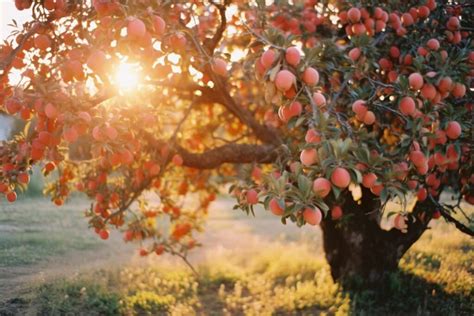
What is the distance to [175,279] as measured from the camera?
7082 millimetres

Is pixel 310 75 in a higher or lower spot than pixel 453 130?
higher

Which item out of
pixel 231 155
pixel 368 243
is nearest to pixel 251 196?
pixel 231 155

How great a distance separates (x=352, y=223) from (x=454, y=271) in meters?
1.26

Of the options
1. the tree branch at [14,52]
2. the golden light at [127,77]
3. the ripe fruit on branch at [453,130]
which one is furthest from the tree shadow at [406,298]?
the tree branch at [14,52]

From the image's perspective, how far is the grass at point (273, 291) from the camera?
5406 millimetres

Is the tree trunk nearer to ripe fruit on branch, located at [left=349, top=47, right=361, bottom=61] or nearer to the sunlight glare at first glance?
ripe fruit on branch, located at [left=349, top=47, right=361, bottom=61]

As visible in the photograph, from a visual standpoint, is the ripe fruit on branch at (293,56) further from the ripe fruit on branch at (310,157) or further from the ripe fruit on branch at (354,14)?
the ripe fruit on branch at (354,14)

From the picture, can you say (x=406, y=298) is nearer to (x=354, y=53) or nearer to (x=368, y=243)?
(x=368, y=243)

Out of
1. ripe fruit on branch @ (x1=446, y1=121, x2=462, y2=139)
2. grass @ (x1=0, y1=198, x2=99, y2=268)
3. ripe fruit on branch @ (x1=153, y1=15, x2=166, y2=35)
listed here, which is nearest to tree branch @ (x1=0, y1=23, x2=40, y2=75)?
ripe fruit on branch @ (x1=153, y1=15, x2=166, y2=35)

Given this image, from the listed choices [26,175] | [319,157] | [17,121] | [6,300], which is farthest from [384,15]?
[6,300]

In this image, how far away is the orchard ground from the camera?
15.9 ft

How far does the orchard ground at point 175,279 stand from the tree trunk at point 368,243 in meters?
0.22

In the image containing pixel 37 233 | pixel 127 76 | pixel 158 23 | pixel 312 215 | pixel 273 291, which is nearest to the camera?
pixel 312 215

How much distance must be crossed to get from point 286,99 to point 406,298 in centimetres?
376
